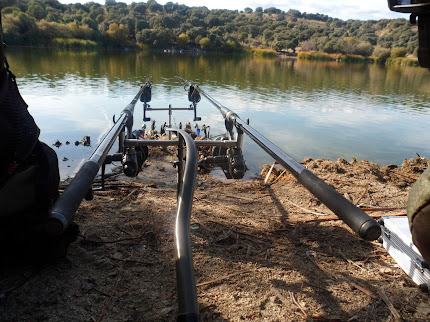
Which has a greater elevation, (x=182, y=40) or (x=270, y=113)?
(x=182, y=40)

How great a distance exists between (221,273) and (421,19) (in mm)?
1871

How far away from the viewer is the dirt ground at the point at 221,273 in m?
2.04


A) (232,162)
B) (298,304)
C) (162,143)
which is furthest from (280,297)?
(162,143)

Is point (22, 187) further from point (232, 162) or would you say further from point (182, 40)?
point (182, 40)

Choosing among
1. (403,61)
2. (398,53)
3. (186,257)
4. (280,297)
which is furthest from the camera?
(398,53)

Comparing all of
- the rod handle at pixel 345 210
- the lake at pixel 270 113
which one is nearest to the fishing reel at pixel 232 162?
the rod handle at pixel 345 210

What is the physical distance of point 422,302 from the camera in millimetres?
2291

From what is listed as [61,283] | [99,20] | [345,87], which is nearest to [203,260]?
[61,283]

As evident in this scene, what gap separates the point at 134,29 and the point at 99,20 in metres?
23.4

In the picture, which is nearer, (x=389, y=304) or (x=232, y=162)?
(x=389, y=304)

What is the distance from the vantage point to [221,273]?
244 centimetres

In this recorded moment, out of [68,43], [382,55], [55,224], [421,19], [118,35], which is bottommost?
[55,224]

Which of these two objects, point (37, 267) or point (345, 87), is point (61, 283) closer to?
point (37, 267)

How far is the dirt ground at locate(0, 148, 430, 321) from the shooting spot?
6.69 ft
